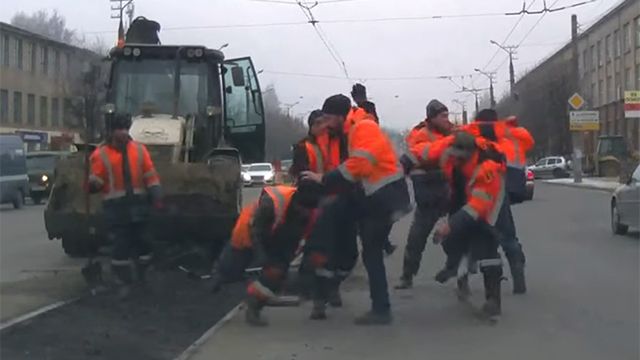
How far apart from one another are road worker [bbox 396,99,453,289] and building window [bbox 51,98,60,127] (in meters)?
58.7

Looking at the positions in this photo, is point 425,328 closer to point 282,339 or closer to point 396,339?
point 396,339

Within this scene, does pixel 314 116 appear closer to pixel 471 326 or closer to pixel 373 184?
pixel 373 184

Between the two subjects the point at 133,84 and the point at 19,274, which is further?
the point at 133,84

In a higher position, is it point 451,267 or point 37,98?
point 37,98

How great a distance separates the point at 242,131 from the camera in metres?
15.3

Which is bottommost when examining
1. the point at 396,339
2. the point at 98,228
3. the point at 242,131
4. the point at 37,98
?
the point at 396,339

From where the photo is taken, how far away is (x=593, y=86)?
8481 cm

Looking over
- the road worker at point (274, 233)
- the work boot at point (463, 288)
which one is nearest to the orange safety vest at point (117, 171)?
the road worker at point (274, 233)

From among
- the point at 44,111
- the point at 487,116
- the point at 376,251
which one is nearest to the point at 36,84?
the point at 44,111

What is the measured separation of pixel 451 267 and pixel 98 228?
4.56 meters

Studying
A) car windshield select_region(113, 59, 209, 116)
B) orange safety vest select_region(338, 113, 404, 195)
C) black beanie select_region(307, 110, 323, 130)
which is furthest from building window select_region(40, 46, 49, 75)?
orange safety vest select_region(338, 113, 404, 195)

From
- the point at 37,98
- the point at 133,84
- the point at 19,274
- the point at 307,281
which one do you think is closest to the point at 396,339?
Answer: the point at 307,281

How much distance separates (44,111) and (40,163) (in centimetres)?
3153

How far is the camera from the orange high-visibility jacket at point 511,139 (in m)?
10.1
